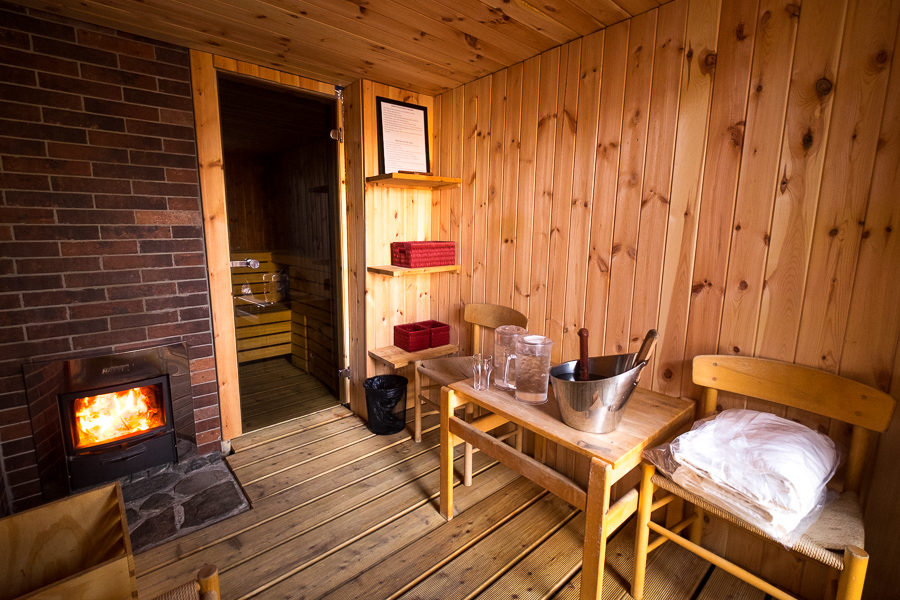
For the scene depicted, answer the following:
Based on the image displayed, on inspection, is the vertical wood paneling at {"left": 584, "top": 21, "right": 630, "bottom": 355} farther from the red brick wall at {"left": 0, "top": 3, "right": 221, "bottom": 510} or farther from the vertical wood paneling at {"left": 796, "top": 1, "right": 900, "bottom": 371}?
the red brick wall at {"left": 0, "top": 3, "right": 221, "bottom": 510}

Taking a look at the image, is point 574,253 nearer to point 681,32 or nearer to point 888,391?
point 681,32

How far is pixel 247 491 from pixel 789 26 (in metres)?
3.07

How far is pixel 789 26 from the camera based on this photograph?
1.45m

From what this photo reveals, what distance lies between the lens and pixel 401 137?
2.83 meters

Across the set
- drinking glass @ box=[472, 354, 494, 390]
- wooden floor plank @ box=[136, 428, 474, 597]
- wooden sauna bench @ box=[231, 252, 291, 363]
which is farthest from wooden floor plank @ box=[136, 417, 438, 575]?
wooden sauna bench @ box=[231, 252, 291, 363]

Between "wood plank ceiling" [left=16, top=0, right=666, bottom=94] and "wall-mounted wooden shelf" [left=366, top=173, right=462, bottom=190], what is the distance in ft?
2.01

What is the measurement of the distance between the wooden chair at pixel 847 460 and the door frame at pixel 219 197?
2337 mm

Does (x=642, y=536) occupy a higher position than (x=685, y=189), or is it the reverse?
(x=685, y=189)

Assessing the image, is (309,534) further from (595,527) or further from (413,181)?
(413,181)

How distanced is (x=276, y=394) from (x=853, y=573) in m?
3.42

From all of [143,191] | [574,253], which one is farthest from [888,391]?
[143,191]

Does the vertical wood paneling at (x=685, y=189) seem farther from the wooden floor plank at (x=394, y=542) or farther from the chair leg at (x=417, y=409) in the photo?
the chair leg at (x=417, y=409)

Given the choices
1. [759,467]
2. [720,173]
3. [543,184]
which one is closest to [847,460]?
[759,467]

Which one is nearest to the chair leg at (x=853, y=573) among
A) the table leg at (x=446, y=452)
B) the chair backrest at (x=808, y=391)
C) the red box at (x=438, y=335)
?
the chair backrest at (x=808, y=391)
